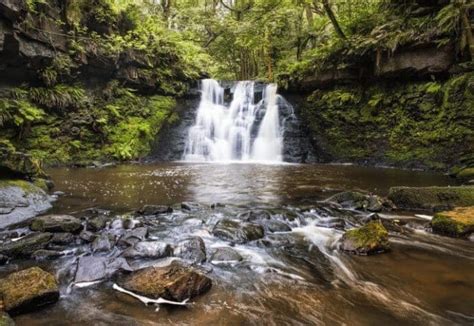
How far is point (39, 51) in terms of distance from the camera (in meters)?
11.6

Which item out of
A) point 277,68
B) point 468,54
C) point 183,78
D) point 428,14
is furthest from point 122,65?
point 468,54

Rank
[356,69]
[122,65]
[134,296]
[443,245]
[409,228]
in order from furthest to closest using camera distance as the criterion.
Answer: [122,65] → [356,69] → [409,228] → [443,245] → [134,296]

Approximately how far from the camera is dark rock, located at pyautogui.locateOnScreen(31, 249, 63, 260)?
3924 mm

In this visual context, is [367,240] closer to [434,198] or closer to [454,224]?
[454,224]

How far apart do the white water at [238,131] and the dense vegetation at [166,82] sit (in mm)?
1445

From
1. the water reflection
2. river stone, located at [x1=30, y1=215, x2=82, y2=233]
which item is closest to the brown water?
the water reflection

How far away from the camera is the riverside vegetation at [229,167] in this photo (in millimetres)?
3283

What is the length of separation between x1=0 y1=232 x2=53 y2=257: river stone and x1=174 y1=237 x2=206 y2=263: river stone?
5.30 feet

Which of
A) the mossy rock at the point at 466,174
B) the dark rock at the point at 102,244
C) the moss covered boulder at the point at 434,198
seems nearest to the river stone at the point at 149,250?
the dark rock at the point at 102,244

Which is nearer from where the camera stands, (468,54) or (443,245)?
(443,245)

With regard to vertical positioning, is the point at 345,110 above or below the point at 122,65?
below

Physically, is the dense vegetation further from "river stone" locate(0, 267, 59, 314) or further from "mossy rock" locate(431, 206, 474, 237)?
"river stone" locate(0, 267, 59, 314)

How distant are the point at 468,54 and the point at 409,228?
808cm

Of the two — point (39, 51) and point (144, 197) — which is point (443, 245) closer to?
point (144, 197)
